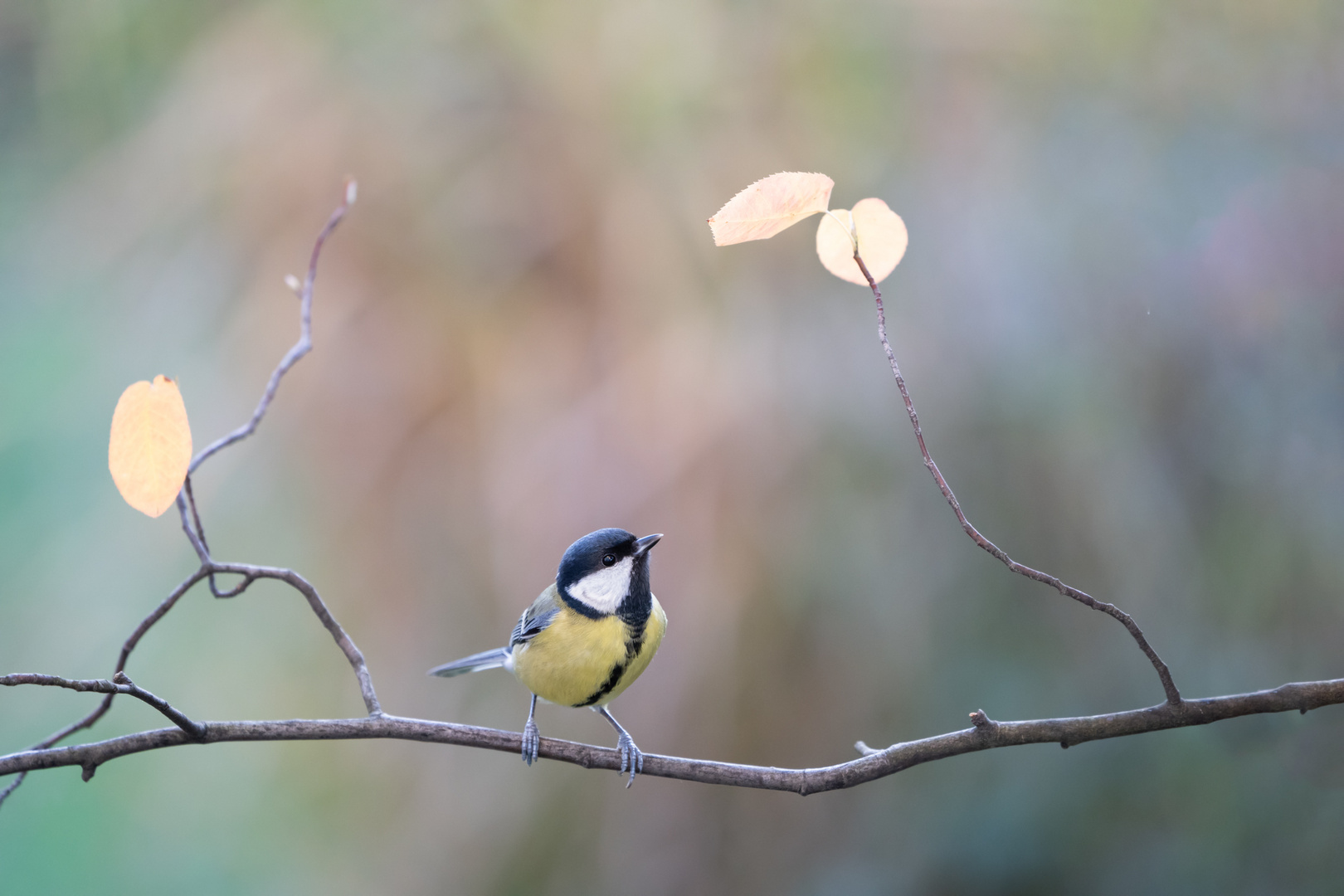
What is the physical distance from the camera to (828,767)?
0.61 m

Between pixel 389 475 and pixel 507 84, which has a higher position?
pixel 507 84

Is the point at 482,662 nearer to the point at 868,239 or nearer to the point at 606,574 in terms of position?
the point at 606,574

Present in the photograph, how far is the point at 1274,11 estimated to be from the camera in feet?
4.13

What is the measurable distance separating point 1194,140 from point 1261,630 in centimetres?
70

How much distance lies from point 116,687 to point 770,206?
0.49 metres

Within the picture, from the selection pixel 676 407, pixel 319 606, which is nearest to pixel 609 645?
pixel 319 606

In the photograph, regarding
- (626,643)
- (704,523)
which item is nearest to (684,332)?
(704,523)

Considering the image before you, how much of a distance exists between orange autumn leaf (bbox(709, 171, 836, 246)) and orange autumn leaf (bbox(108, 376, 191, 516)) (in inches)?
12.9

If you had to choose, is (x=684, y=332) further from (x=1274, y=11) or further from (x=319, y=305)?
(x=1274, y=11)

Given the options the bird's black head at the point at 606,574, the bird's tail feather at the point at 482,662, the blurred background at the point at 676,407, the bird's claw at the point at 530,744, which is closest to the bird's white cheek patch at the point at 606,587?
the bird's black head at the point at 606,574

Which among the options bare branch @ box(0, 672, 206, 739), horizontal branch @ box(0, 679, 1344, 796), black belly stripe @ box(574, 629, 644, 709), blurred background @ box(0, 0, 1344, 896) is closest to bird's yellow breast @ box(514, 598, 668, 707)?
black belly stripe @ box(574, 629, 644, 709)

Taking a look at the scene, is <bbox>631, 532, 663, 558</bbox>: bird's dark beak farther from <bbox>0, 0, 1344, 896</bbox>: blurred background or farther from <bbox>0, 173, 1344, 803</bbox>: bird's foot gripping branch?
<bbox>0, 0, 1344, 896</bbox>: blurred background

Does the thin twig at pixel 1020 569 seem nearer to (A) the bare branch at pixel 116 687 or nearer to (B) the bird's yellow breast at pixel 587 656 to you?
(B) the bird's yellow breast at pixel 587 656

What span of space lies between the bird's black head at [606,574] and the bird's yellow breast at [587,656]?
0.05 feet
